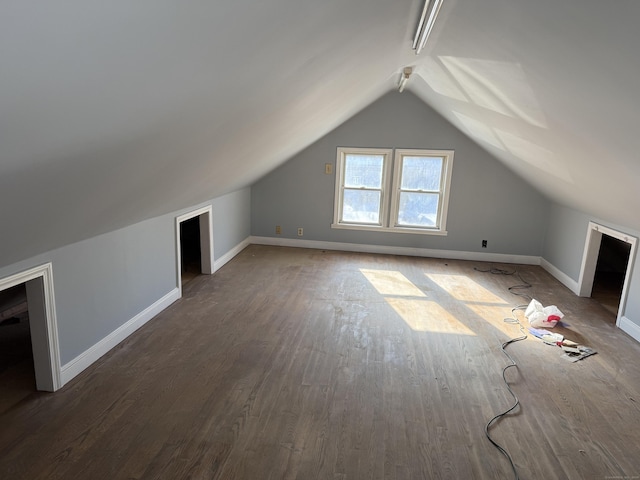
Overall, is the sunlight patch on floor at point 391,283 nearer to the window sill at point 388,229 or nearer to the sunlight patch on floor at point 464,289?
the sunlight patch on floor at point 464,289

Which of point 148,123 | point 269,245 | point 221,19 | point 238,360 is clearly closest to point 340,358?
point 238,360

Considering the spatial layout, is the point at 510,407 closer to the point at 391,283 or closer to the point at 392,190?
the point at 391,283

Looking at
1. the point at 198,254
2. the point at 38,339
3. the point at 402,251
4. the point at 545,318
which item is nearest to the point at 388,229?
the point at 402,251

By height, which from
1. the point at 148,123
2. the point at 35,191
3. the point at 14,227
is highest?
the point at 148,123

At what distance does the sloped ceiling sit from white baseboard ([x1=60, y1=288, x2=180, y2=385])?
96 centimetres

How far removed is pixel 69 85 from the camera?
1.16 metres

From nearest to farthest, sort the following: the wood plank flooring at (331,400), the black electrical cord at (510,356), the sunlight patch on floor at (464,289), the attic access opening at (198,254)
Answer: the wood plank flooring at (331,400)
the black electrical cord at (510,356)
the attic access opening at (198,254)
the sunlight patch on floor at (464,289)

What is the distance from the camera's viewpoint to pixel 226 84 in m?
1.95

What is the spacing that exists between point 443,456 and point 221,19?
256 centimetres

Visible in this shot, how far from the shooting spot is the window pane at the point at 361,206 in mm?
6863

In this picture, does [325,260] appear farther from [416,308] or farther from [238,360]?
[238,360]

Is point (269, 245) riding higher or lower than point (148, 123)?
lower

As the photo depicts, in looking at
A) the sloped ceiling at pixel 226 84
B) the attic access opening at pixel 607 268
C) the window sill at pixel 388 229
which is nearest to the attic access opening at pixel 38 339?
the sloped ceiling at pixel 226 84

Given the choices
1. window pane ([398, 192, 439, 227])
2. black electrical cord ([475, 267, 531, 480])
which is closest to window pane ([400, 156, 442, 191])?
→ window pane ([398, 192, 439, 227])
